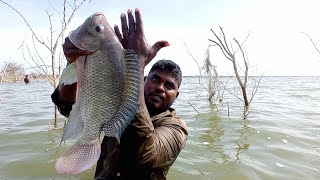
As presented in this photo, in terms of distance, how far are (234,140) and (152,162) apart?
6784 millimetres

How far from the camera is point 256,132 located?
9523 mm

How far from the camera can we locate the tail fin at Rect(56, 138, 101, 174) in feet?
5.51

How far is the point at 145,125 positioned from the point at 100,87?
44 centimetres

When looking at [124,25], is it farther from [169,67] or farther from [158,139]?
[169,67]

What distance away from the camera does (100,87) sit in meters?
1.64

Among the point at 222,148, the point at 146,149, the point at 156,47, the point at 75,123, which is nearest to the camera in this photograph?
the point at 75,123

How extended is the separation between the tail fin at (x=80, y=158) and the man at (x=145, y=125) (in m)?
0.30

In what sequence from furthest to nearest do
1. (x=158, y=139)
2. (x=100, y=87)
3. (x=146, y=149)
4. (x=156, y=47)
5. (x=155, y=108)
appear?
(x=155, y=108) < (x=158, y=139) < (x=146, y=149) < (x=156, y=47) < (x=100, y=87)

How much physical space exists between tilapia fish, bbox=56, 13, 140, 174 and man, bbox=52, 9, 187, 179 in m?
A: 0.08

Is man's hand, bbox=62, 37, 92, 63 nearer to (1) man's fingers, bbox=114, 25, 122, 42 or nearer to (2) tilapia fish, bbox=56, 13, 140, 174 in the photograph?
(2) tilapia fish, bbox=56, 13, 140, 174

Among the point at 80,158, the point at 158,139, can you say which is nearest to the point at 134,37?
the point at 80,158

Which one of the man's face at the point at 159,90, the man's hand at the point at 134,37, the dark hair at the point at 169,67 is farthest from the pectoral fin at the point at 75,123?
the dark hair at the point at 169,67

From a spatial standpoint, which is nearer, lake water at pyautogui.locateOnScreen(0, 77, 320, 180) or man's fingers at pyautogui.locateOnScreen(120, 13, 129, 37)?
man's fingers at pyautogui.locateOnScreen(120, 13, 129, 37)

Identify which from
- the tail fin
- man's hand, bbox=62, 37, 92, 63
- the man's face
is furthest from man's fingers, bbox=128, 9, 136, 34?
the man's face
